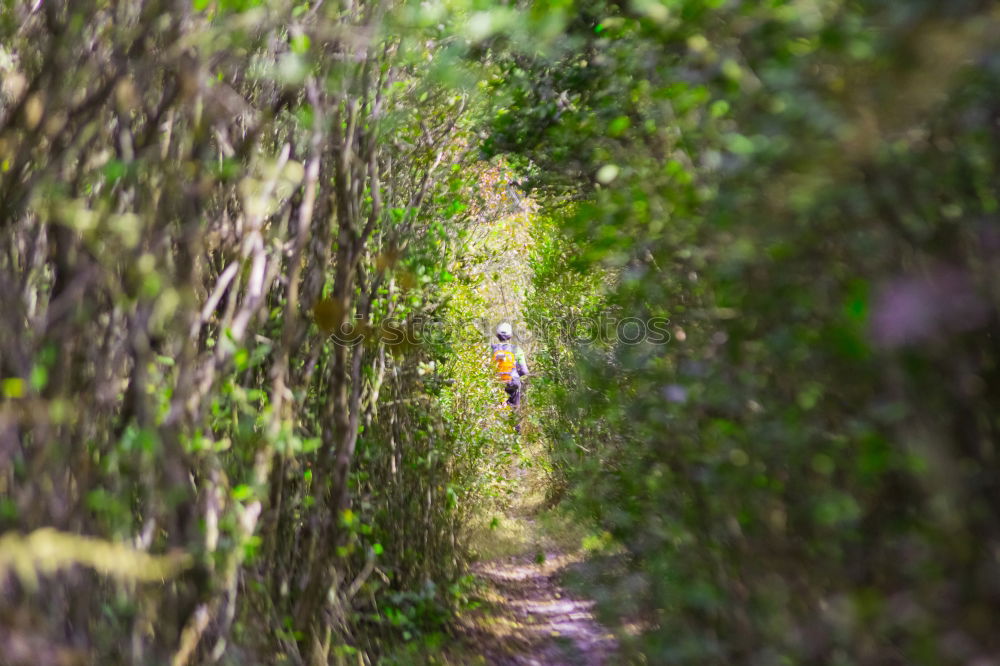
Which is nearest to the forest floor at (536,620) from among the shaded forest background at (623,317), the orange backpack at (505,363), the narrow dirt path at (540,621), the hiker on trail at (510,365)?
the narrow dirt path at (540,621)

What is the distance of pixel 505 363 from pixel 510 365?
467 millimetres

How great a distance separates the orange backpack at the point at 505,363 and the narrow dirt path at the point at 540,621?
9.80ft

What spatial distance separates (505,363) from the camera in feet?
36.7

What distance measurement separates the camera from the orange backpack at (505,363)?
1061cm

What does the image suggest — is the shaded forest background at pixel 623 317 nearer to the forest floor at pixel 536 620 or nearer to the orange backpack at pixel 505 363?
the forest floor at pixel 536 620

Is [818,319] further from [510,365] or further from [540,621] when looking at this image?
[510,365]

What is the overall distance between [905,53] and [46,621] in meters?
2.22

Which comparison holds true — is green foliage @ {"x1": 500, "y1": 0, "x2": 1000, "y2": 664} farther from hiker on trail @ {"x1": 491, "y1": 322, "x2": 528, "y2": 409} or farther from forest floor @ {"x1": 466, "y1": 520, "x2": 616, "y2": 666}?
hiker on trail @ {"x1": 491, "y1": 322, "x2": 528, "y2": 409}

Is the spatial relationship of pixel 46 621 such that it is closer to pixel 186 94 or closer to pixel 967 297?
pixel 186 94

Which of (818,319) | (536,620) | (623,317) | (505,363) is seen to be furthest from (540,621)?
(505,363)

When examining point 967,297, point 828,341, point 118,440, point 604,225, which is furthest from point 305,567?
point 967,297

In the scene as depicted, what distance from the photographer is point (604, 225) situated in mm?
2961

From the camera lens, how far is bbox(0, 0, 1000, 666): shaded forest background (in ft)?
5.70

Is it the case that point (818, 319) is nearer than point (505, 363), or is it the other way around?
point (818, 319)
